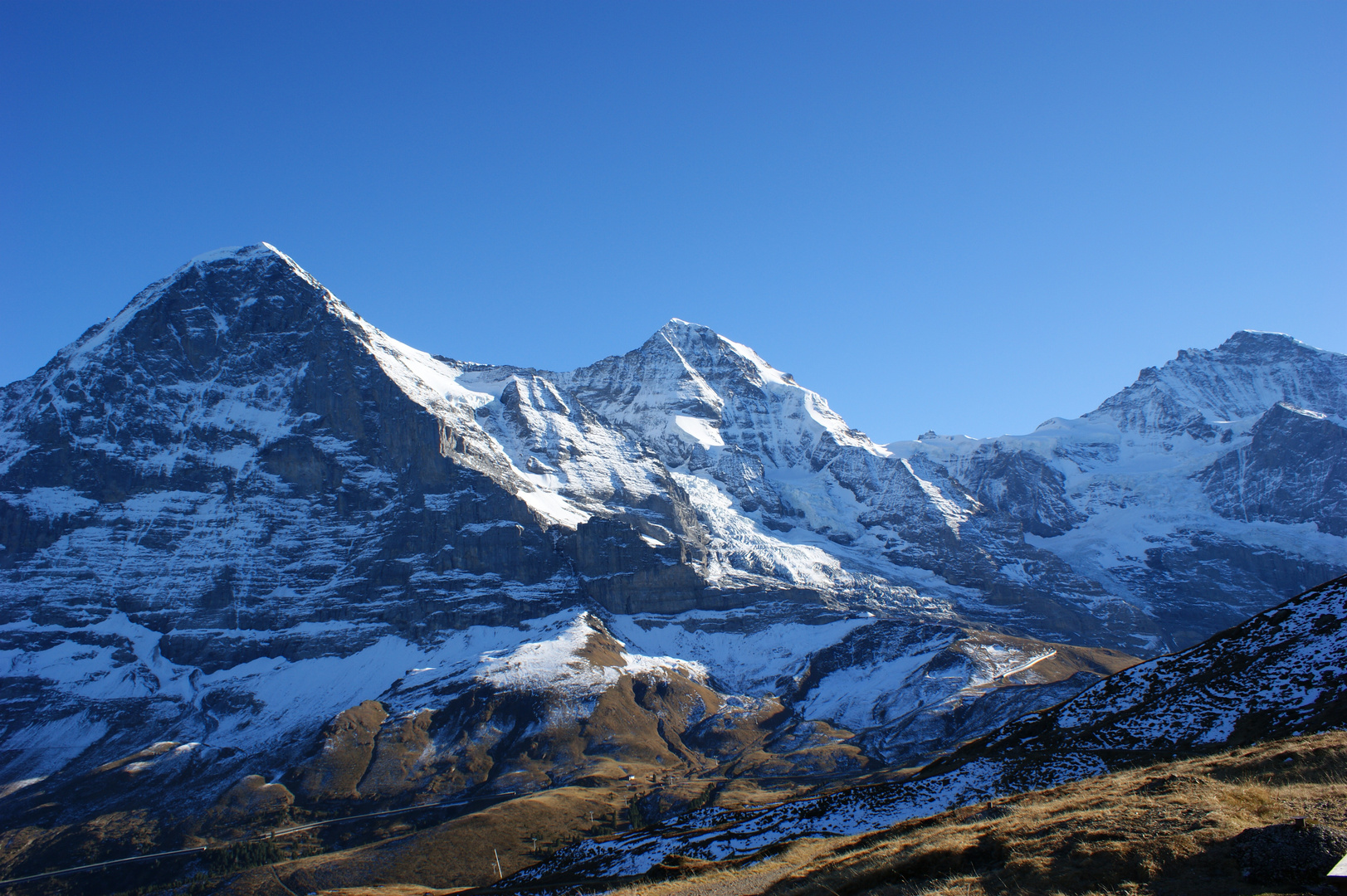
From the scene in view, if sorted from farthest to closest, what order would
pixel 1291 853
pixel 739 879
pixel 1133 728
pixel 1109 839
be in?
pixel 1133 728 < pixel 739 879 < pixel 1109 839 < pixel 1291 853

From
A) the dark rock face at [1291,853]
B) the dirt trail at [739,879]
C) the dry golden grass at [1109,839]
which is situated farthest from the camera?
the dirt trail at [739,879]

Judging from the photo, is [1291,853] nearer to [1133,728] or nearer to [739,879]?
[739,879]

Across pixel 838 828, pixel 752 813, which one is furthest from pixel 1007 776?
pixel 752 813

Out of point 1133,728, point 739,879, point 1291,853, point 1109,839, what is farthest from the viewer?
point 1133,728

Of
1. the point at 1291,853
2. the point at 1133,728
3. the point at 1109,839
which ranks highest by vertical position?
the point at 1291,853

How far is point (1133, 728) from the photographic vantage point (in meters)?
73.4

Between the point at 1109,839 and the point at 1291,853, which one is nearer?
the point at 1291,853

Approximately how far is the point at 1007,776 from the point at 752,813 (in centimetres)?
3308

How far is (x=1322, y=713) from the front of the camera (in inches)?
2295

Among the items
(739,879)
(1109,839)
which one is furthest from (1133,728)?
(1109,839)

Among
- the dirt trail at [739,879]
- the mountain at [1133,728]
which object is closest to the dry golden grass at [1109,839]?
the dirt trail at [739,879]

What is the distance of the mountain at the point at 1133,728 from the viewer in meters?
64.8

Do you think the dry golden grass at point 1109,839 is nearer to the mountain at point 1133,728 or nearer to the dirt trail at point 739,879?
the dirt trail at point 739,879

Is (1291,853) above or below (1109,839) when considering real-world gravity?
above
